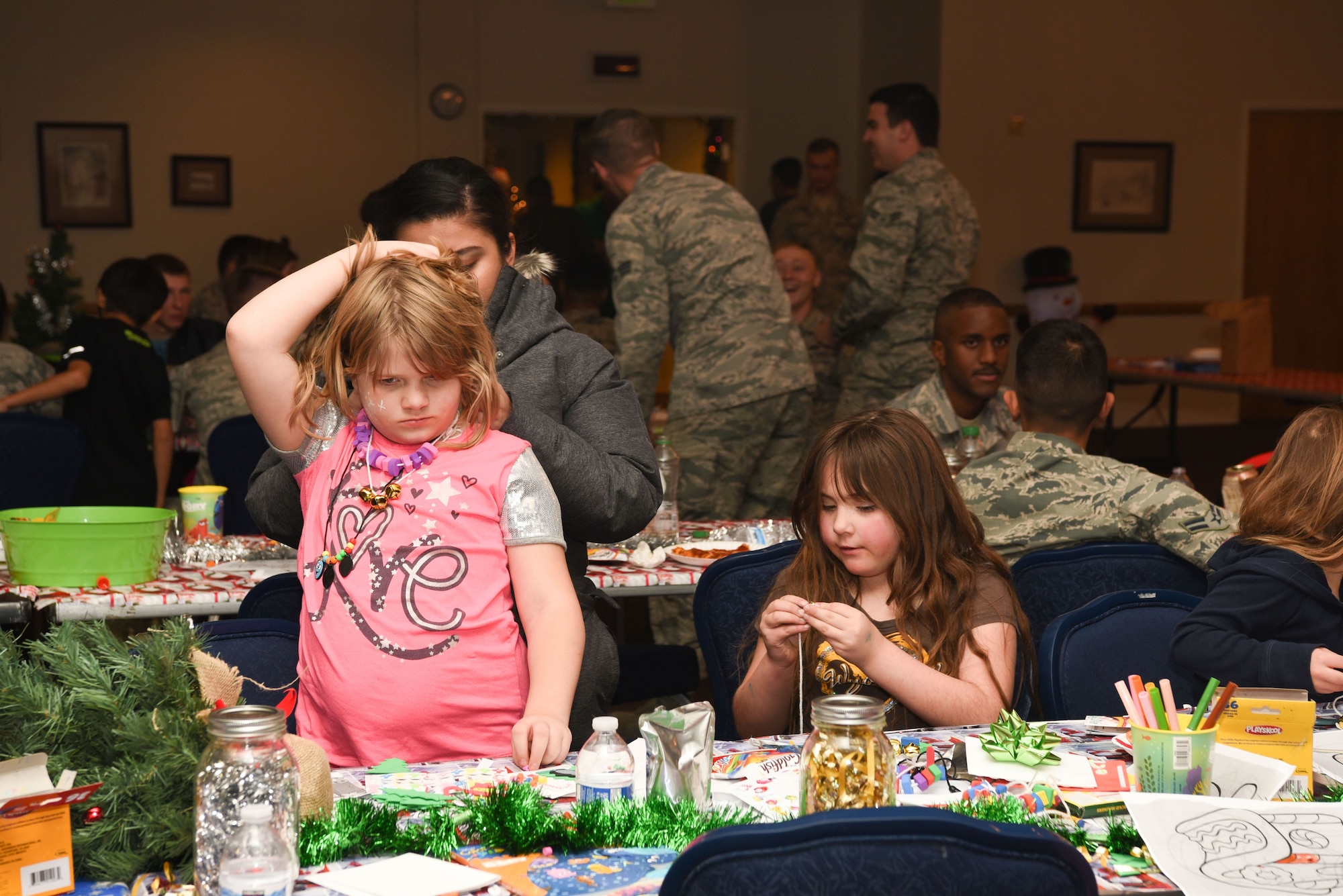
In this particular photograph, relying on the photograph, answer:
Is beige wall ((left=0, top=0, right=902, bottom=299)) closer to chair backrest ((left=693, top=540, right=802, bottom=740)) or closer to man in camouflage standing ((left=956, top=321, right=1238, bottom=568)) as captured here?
man in camouflage standing ((left=956, top=321, right=1238, bottom=568))

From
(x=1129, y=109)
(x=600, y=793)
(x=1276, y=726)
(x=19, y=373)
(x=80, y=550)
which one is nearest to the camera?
(x=600, y=793)

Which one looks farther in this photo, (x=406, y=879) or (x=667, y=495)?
(x=667, y=495)

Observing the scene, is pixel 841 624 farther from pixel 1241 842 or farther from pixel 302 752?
pixel 302 752

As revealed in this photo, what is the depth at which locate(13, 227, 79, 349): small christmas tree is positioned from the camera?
7930 mm

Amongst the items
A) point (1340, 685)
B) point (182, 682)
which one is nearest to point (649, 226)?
point (1340, 685)

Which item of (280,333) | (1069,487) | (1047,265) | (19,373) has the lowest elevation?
(1069,487)

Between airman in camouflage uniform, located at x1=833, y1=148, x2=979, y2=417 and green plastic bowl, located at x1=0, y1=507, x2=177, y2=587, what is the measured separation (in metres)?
3.18

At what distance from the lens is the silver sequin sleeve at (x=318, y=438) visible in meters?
2.00

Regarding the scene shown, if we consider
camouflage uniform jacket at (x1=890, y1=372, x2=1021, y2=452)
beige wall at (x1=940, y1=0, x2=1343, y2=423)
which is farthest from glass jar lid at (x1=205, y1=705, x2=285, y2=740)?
beige wall at (x1=940, y1=0, x2=1343, y2=423)

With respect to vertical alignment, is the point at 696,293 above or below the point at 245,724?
above

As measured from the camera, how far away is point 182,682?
145cm

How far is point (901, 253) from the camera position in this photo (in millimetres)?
5555

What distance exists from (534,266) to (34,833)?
1323mm

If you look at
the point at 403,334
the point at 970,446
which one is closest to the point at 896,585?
the point at 403,334
